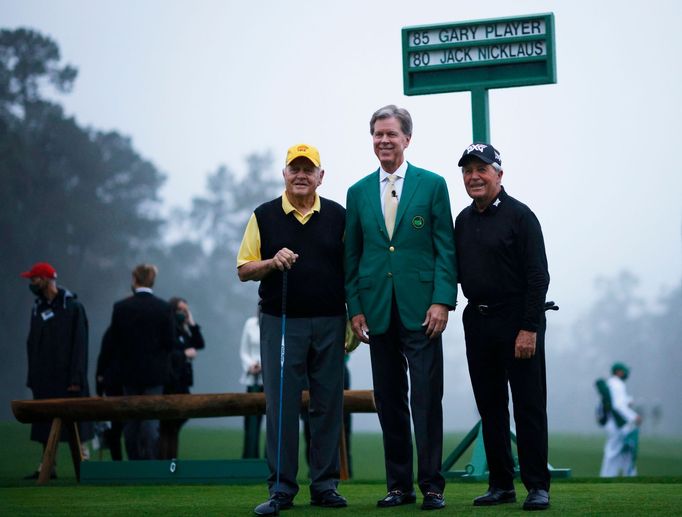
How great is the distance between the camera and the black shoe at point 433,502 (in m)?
5.62

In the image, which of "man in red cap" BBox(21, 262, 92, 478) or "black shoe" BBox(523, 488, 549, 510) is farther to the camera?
"man in red cap" BBox(21, 262, 92, 478)

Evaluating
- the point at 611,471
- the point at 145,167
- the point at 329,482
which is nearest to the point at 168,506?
the point at 329,482

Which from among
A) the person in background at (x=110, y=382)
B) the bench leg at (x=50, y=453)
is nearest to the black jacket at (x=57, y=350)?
the person in background at (x=110, y=382)

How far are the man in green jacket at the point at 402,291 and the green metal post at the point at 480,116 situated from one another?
86.3 inches

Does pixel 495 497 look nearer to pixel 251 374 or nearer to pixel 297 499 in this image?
pixel 297 499

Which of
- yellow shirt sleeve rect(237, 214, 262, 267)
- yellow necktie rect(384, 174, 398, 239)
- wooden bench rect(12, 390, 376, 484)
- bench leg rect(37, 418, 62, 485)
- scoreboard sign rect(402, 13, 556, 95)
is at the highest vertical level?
scoreboard sign rect(402, 13, 556, 95)

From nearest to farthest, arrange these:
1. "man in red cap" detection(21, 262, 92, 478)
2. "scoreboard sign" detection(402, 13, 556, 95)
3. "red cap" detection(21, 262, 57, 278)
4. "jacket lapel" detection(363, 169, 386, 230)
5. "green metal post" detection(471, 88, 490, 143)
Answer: "jacket lapel" detection(363, 169, 386, 230) < "scoreboard sign" detection(402, 13, 556, 95) < "green metal post" detection(471, 88, 490, 143) < "red cap" detection(21, 262, 57, 278) < "man in red cap" detection(21, 262, 92, 478)

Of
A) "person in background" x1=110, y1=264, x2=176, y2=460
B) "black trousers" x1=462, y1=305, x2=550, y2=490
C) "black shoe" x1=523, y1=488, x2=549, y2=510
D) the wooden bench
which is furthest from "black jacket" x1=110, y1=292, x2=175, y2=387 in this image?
"black shoe" x1=523, y1=488, x2=549, y2=510

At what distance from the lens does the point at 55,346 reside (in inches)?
418

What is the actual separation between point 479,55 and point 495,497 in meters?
3.32

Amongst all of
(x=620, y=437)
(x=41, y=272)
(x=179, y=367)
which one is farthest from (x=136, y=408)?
(x=620, y=437)

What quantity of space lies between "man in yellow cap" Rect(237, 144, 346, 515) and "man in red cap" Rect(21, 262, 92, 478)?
5.01 meters

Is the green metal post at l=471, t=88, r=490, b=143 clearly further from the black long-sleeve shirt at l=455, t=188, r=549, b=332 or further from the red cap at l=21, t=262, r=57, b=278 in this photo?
the red cap at l=21, t=262, r=57, b=278

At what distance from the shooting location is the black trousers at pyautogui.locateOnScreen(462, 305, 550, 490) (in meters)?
5.70
